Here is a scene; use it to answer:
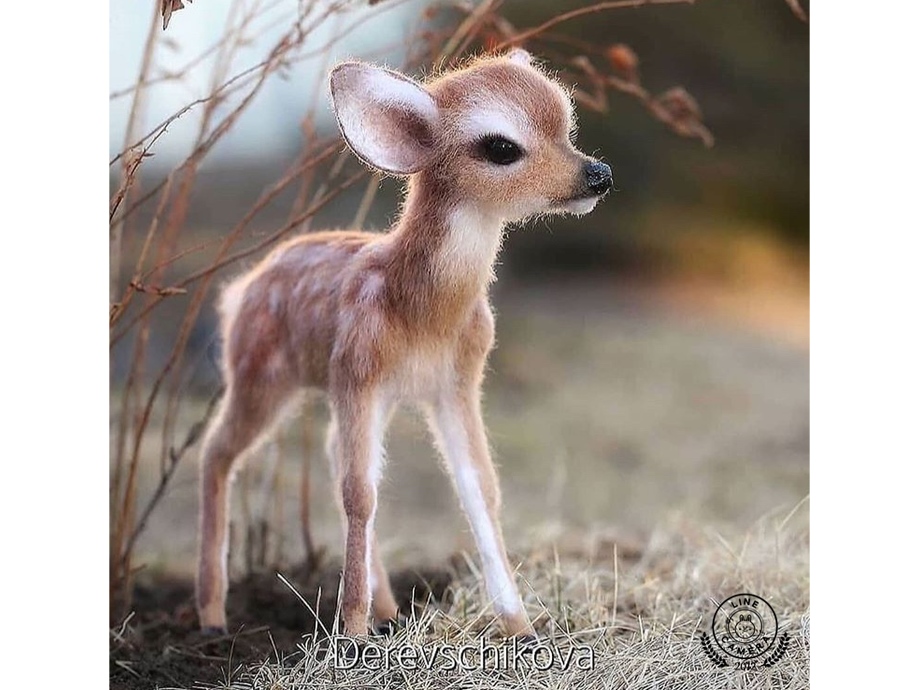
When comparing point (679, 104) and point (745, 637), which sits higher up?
point (679, 104)

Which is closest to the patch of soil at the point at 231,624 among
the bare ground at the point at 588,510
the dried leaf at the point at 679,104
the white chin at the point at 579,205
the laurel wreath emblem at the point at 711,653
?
the bare ground at the point at 588,510

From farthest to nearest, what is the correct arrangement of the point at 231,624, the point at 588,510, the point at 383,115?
the point at 588,510, the point at 231,624, the point at 383,115

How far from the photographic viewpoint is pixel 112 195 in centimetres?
151

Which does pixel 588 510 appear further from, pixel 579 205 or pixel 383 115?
pixel 383 115

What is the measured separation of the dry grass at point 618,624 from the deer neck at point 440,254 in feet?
1.28

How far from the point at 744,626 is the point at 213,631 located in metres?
0.69

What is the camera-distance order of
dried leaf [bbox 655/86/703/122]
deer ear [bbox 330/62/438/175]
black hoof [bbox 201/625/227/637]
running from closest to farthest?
deer ear [bbox 330/62/438/175] < black hoof [bbox 201/625/227/637] < dried leaf [bbox 655/86/703/122]

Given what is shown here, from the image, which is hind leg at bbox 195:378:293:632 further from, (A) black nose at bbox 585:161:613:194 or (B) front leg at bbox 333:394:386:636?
(A) black nose at bbox 585:161:613:194

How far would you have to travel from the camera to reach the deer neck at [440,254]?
1.33 metres

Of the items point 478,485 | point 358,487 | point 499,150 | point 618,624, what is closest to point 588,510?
point 618,624

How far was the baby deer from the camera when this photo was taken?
1.32 m

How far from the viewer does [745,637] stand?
59.4 inches

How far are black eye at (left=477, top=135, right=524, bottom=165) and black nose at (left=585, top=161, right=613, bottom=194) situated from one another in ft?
0.26

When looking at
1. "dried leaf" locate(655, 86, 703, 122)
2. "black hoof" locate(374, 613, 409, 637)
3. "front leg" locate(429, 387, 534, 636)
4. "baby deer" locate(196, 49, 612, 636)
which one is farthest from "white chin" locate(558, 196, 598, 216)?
"black hoof" locate(374, 613, 409, 637)
